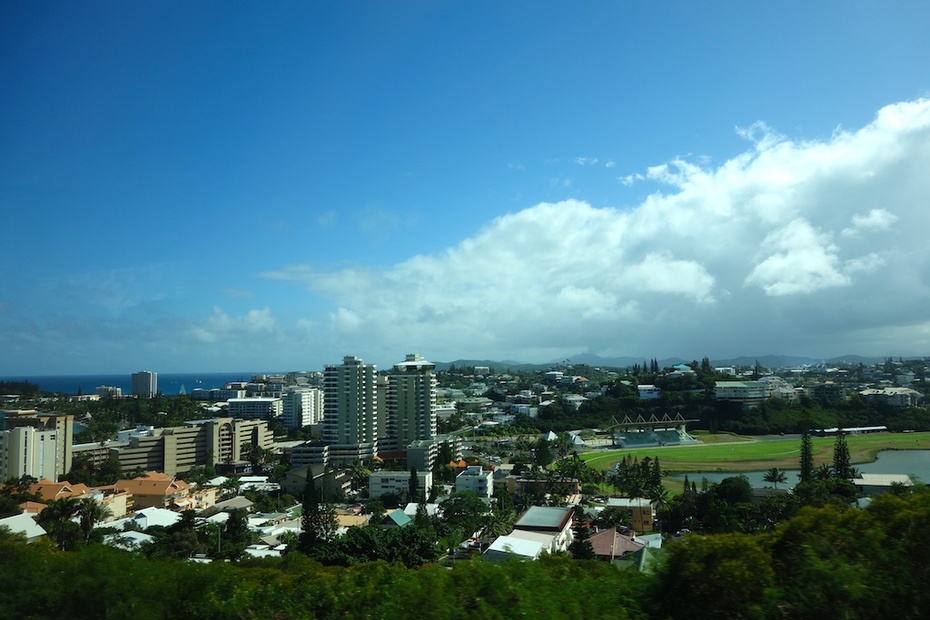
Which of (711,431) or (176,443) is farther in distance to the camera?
(711,431)

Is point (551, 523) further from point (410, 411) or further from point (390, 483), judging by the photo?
point (410, 411)

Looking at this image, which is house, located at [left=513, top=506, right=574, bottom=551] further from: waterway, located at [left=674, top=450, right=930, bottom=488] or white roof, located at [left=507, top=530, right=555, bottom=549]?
waterway, located at [left=674, top=450, right=930, bottom=488]

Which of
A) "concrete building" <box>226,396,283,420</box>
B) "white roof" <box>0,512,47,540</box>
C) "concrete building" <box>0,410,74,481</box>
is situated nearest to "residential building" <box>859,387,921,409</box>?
"concrete building" <box>226,396,283,420</box>

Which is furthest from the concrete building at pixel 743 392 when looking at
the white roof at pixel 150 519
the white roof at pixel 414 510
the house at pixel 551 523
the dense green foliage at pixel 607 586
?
the dense green foliage at pixel 607 586

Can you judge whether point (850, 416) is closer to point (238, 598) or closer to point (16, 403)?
point (238, 598)

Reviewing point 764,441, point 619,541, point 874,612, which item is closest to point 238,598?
point 874,612
